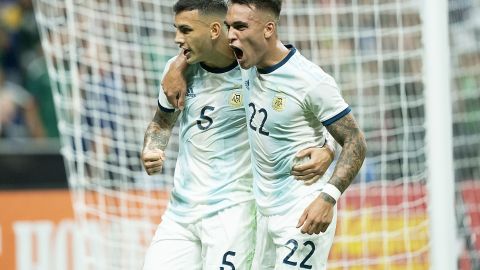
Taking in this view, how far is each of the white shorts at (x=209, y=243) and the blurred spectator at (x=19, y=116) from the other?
5697 mm

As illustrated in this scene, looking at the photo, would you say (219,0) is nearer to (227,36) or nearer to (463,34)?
(227,36)

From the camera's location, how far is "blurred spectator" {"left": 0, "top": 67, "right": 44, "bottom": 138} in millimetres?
10648

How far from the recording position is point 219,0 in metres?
5.11

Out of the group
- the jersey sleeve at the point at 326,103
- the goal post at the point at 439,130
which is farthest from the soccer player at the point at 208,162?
the goal post at the point at 439,130

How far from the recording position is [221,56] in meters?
5.07

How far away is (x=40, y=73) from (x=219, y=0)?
247 inches

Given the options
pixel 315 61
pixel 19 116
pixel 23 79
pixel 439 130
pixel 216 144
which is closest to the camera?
pixel 216 144

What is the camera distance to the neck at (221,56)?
5043 mm

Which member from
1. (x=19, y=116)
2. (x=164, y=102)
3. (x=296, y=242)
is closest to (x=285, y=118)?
(x=296, y=242)

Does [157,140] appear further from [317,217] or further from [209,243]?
[317,217]

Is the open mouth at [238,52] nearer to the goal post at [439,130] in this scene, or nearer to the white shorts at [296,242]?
the white shorts at [296,242]

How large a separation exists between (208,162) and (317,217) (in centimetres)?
78

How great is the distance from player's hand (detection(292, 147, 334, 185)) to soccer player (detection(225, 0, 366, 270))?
0.04 metres

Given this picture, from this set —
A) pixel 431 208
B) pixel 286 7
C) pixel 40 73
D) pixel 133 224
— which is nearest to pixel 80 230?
pixel 133 224
